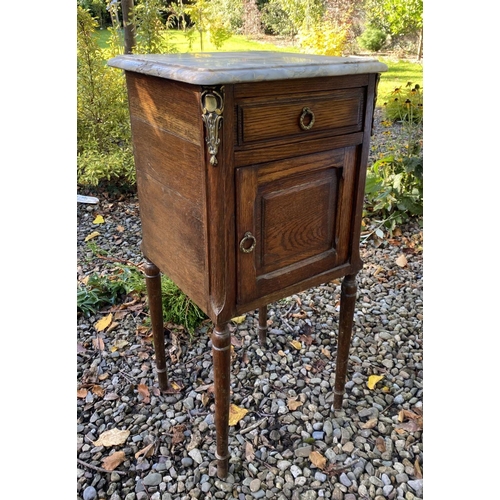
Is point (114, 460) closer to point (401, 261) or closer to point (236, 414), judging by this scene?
point (236, 414)

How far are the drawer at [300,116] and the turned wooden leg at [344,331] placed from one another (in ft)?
1.89

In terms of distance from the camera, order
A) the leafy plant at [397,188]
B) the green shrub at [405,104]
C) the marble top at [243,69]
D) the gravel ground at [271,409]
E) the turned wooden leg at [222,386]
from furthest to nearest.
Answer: the green shrub at [405,104] < the leafy plant at [397,188] < the gravel ground at [271,409] < the turned wooden leg at [222,386] < the marble top at [243,69]

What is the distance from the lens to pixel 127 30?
3.52m

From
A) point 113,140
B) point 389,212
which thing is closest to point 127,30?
point 113,140

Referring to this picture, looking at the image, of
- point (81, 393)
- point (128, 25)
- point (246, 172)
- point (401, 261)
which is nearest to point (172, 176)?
point (246, 172)

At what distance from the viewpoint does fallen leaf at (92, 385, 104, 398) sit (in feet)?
6.78

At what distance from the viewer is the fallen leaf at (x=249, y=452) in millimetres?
1788

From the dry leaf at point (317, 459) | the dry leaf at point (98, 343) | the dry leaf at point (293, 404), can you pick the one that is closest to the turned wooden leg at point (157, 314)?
the dry leaf at point (98, 343)

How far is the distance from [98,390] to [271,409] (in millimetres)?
771

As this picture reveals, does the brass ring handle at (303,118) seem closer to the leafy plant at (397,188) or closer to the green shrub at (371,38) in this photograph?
the leafy plant at (397,188)

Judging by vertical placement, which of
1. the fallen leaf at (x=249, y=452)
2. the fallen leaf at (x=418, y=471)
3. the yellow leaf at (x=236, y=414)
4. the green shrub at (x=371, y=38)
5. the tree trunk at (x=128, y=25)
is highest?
the tree trunk at (x=128, y=25)

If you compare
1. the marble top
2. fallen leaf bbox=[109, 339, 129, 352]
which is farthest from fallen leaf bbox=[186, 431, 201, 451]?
the marble top

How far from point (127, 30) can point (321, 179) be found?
2.73 m

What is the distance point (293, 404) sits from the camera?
202cm
